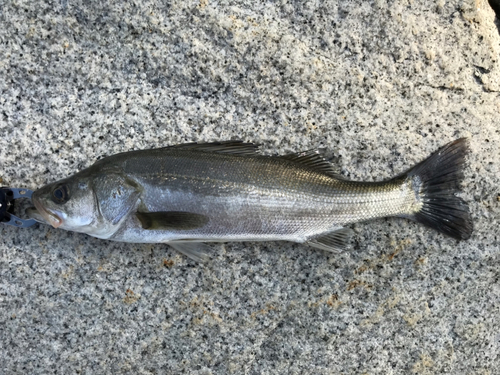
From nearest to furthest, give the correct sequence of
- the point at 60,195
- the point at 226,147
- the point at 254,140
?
the point at 60,195 → the point at 226,147 → the point at 254,140

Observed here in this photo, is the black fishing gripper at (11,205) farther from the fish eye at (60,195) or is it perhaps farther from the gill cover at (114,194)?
the gill cover at (114,194)

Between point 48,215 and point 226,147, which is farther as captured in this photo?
point 226,147

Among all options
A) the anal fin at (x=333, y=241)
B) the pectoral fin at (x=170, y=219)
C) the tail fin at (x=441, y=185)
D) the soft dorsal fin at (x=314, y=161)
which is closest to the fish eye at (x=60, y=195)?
the pectoral fin at (x=170, y=219)

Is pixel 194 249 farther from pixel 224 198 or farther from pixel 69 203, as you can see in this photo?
pixel 69 203

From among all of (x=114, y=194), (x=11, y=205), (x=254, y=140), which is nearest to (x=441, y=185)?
(x=254, y=140)

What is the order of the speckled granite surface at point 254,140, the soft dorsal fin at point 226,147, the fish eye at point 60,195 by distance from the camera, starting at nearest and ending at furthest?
1. the fish eye at point 60,195
2. the soft dorsal fin at point 226,147
3. the speckled granite surface at point 254,140

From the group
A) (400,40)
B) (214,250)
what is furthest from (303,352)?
(400,40)

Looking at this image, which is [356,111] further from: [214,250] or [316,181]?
[214,250]
